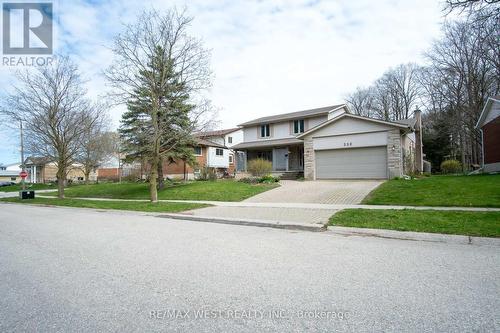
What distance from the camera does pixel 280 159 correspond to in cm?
2861

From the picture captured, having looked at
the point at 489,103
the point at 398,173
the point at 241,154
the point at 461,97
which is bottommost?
the point at 398,173

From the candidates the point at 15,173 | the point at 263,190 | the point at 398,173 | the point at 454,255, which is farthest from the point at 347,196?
the point at 15,173

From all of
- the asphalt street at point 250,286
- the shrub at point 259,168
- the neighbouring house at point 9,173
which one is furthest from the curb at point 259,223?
the neighbouring house at point 9,173

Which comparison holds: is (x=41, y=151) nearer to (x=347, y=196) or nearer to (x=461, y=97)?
(x=347, y=196)

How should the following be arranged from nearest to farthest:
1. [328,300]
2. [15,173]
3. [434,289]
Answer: [328,300] → [434,289] → [15,173]

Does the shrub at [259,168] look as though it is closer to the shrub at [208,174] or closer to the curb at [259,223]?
the shrub at [208,174]

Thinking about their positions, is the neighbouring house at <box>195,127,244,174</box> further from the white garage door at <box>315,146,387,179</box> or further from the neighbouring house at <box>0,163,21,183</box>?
the neighbouring house at <box>0,163,21,183</box>

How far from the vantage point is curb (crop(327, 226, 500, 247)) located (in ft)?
21.0

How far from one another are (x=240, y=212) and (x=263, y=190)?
23.2ft

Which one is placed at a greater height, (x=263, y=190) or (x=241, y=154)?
(x=241, y=154)

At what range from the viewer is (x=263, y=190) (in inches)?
743

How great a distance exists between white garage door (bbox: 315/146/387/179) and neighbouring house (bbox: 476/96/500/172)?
9074 mm

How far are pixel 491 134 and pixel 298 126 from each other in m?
15.6

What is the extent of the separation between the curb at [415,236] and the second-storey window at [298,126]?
21.1 meters
